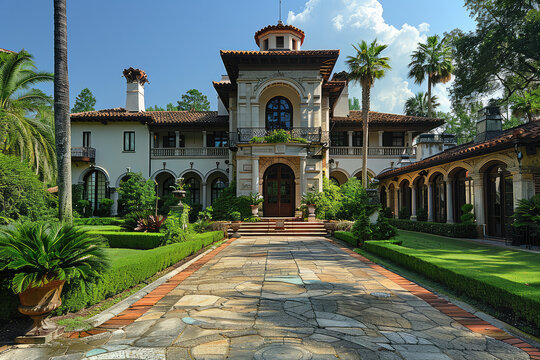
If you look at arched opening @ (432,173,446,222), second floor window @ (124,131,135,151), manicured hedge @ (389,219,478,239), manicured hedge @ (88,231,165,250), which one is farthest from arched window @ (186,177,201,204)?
arched opening @ (432,173,446,222)

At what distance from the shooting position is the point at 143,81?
3177 centimetres

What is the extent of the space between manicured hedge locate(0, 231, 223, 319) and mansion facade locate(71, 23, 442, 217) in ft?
46.9

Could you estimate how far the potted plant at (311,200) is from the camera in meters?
21.0

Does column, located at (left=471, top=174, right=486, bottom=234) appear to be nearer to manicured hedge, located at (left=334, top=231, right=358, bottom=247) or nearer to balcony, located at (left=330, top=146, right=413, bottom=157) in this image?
manicured hedge, located at (left=334, top=231, right=358, bottom=247)

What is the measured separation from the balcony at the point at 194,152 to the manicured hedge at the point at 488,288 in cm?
2258

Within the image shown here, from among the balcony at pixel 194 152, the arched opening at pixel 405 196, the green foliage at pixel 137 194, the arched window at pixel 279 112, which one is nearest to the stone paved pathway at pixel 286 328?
the green foliage at pixel 137 194

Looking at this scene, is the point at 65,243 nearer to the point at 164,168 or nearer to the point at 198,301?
the point at 198,301

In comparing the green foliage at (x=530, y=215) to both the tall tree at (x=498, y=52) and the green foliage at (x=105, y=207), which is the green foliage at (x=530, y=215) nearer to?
the tall tree at (x=498, y=52)

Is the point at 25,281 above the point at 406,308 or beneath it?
above

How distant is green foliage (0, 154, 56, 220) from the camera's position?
1065 cm

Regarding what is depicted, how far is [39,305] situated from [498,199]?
16783mm

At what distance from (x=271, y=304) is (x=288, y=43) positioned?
81.3ft

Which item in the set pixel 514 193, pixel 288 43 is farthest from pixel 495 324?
pixel 288 43

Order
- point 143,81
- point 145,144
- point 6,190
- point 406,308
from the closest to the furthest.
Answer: point 406,308 < point 6,190 < point 145,144 < point 143,81
